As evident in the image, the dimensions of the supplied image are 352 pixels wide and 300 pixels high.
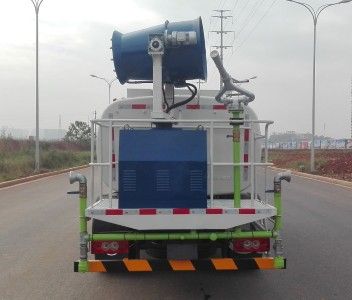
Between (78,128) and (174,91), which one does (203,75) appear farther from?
(78,128)

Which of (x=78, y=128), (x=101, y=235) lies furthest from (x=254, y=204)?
(x=78, y=128)

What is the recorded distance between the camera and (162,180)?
17.5 feet

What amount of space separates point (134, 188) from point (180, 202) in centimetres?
45

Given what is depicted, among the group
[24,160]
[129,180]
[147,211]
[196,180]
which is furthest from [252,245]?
[24,160]

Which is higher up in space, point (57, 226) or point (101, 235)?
point (101, 235)

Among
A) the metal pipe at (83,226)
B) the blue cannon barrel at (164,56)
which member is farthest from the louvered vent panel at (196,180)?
the blue cannon barrel at (164,56)

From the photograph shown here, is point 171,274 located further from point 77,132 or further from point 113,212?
point 77,132

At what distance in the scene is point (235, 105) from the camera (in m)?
5.65

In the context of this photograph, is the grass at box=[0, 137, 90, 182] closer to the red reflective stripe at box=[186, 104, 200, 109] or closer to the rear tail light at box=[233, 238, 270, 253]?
the red reflective stripe at box=[186, 104, 200, 109]

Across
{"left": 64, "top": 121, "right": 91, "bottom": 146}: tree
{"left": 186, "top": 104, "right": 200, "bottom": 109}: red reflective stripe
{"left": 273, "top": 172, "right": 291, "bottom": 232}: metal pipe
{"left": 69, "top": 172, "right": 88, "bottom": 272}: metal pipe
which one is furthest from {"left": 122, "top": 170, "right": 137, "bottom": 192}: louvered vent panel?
{"left": 64, "top": 121, "right": 91, "bottom": 146}: tree

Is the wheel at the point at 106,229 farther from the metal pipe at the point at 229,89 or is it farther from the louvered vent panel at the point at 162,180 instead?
the metal pipe at the point at 229,89

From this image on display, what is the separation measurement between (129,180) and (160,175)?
0.29 meters

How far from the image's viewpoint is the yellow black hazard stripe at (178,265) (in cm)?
529

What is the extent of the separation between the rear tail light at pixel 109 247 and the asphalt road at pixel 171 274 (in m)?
1.02
